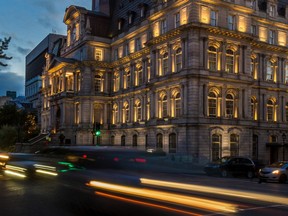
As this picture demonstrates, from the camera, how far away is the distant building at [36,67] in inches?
4601

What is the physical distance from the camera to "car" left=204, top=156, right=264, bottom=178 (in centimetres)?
3234

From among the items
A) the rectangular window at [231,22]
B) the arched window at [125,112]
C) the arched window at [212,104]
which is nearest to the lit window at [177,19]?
the rectangular window at [231,22]

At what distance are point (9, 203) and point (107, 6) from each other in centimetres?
5700

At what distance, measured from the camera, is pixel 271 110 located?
53.7 metres

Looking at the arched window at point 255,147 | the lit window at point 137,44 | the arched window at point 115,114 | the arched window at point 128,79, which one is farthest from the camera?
the arched window at point 115,114

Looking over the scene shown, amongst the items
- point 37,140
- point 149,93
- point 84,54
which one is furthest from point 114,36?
point 37,140

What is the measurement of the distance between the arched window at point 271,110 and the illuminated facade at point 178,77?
127 mm

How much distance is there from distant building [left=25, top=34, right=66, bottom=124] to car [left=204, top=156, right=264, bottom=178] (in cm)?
8881

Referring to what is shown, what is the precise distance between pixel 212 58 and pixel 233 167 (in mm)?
15813

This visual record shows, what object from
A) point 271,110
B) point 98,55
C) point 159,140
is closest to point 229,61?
point 271,110

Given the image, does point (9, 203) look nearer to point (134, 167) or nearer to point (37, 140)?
point (134, 167)

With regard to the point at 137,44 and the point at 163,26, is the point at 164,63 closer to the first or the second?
the point at 163,26

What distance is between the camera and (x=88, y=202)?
1288 centimetres

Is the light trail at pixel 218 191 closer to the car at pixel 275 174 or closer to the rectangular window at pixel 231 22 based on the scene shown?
the car at pixel 275 174
